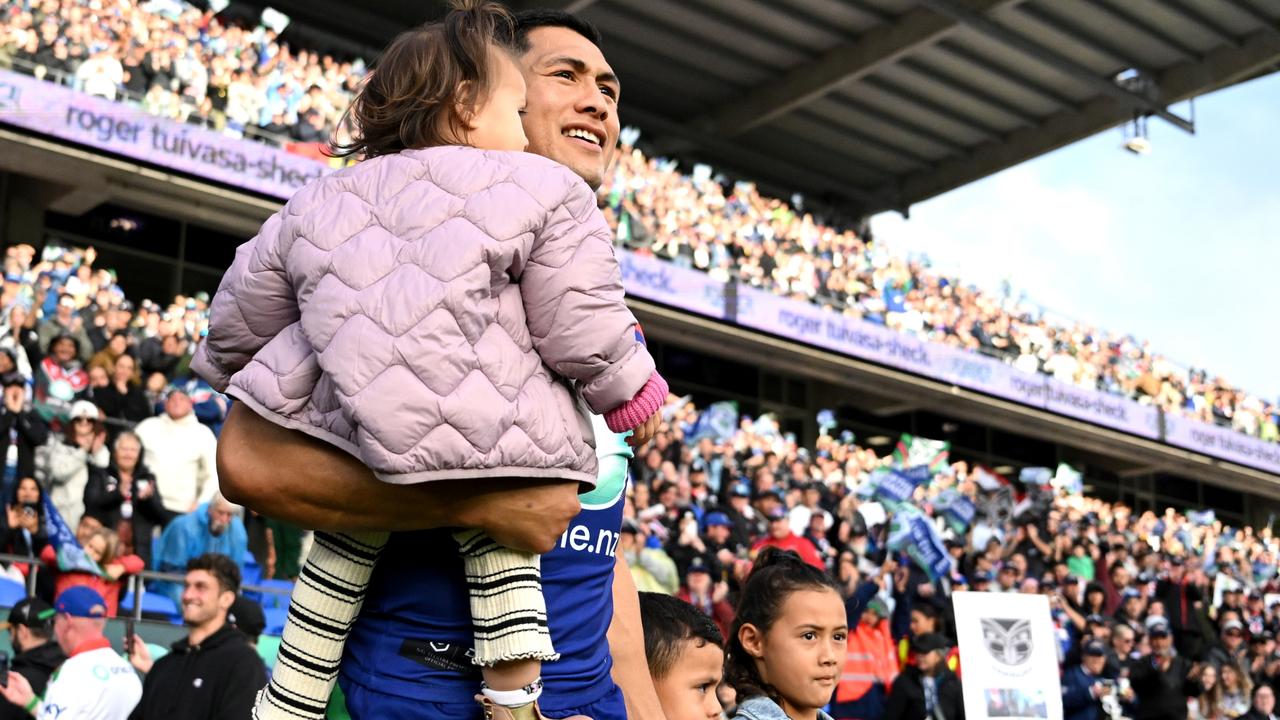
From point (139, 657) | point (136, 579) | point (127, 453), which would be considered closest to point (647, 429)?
point (139, 657)

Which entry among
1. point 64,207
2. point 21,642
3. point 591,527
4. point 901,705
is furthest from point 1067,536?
point 591,527

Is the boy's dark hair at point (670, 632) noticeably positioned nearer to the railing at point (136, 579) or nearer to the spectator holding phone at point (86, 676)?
the spectator holding phone at point (86, 676)

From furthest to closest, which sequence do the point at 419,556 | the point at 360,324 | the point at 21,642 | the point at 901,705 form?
the point at 901,705, the point at 21,642, the point at 419,556, the point at 360,324

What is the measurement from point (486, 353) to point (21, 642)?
542 cm

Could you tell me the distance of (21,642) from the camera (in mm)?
6176

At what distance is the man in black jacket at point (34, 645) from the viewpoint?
6102mm

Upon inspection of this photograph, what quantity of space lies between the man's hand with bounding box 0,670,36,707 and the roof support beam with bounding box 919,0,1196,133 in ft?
64.7

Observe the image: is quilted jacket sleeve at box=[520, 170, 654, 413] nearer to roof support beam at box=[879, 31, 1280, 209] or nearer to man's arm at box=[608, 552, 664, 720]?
man's arm at box=[608, 552, 664, 720]

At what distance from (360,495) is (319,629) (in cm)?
20

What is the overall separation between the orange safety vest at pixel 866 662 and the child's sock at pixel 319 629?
8533 mm

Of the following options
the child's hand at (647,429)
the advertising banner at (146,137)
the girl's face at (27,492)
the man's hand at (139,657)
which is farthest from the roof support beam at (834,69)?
the child's hand at (647,429)

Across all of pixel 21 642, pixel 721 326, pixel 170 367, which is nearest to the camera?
pixel 21 642

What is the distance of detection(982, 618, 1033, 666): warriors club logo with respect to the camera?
171 inches

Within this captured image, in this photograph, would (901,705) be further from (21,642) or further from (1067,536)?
(1067,536)
